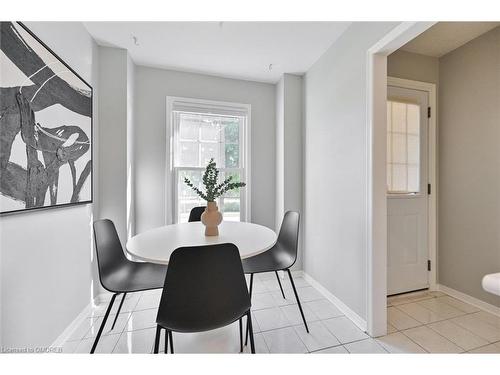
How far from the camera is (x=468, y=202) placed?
2141 mm

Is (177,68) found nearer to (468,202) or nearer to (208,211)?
(208,211)

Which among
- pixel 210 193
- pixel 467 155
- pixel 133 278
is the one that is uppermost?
pixel 467 155

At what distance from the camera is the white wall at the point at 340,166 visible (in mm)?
1780

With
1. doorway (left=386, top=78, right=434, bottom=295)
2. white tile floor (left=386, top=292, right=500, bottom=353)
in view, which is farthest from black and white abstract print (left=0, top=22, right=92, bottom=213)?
doorway (left=386, top=78, right=434, bottom=295)

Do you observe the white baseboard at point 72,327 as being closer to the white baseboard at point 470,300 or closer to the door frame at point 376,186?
the door frame at point 376,186

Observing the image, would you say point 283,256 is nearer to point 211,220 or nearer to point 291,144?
point 211,220

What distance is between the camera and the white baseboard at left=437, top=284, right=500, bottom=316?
194 centimetres

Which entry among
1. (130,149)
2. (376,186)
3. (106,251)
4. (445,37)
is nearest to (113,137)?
(130,149)

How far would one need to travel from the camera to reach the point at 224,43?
217cm

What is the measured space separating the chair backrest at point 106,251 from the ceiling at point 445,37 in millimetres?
3167

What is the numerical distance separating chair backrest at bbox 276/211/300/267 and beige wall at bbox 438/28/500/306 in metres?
1.76

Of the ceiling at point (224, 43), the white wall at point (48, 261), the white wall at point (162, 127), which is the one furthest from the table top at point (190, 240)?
the ceiling at point (224, 43)

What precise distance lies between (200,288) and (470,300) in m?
2.71
